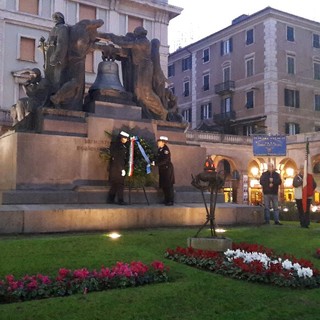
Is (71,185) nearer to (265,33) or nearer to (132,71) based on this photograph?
(132,71)

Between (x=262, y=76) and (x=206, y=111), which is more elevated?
(x=262, y=76)

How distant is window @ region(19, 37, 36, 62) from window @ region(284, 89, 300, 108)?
26.7 metres

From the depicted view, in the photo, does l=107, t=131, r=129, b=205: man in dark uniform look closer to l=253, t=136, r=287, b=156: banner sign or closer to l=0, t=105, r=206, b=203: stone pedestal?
l=0, t=105, r=206, b=203: stone pedestal

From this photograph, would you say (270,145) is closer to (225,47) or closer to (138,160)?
(138,160)

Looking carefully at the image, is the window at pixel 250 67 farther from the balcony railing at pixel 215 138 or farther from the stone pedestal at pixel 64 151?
the stone pedestal at pixel 64 151

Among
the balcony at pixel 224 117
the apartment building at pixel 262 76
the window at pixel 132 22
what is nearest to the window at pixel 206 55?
the apartment building at pixel 262 76

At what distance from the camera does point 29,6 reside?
43031 mm

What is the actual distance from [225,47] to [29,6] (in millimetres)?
25303

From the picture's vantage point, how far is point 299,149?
46406 mm

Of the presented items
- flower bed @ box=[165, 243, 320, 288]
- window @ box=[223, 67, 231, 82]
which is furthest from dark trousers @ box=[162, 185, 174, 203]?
window @ box=[223, 67, 231, 82]

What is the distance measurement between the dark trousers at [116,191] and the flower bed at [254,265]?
3.94 m

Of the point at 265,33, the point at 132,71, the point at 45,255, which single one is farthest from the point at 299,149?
the point at 45,255

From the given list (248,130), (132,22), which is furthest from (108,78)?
(248,130)

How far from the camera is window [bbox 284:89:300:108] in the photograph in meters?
53.1
